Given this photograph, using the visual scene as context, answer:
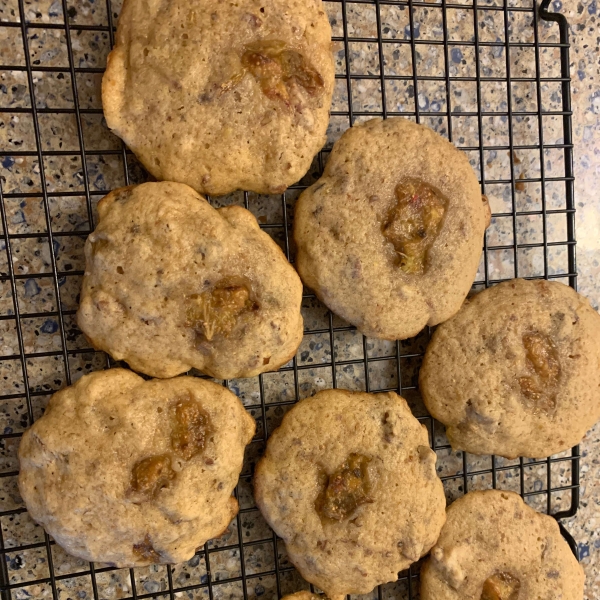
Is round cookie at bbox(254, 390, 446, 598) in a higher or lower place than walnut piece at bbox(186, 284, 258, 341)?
lower

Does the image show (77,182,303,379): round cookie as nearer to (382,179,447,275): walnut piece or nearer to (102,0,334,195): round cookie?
(102,0,334,195): round cookie

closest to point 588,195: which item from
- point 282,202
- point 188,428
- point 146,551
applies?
point 282,202

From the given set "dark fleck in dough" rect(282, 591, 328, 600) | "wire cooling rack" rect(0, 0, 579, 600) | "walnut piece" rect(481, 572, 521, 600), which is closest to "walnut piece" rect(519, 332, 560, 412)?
"wire cooling rack" rect(0, 0, 579, 600)

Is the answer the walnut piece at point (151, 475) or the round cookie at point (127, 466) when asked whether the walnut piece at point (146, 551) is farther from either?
the walnut piece at point (151, 475)

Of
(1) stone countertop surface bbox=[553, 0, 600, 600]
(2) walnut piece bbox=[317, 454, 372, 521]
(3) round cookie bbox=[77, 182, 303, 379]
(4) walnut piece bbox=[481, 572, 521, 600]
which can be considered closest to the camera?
(3) round cookie bbox=[77, 182, 303, 379]

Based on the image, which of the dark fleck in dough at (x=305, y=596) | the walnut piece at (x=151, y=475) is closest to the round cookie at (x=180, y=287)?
the walnut piece at (x=151, y=475)

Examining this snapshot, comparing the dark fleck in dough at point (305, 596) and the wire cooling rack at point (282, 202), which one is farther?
the dark fleck in dough at point (305, 596)

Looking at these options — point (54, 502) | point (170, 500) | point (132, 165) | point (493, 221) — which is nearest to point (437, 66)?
point (493, 221)

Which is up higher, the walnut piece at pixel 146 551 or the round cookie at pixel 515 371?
the round cookie at pixel 515 371

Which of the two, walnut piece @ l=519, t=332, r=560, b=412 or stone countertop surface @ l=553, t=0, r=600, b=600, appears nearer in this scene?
walnut piece @ l=519, t=332, r=560, b=412
